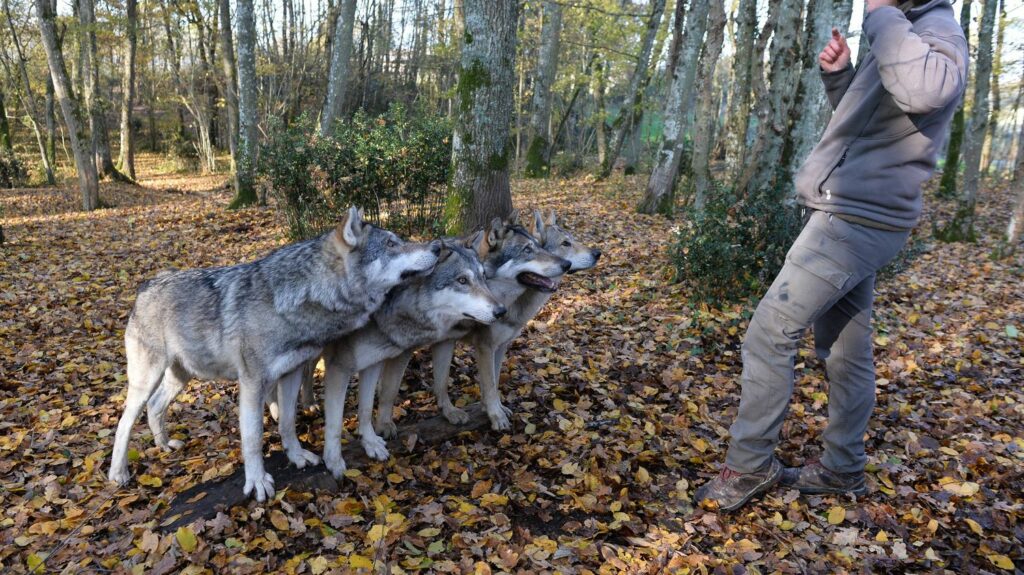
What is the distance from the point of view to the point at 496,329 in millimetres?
4461

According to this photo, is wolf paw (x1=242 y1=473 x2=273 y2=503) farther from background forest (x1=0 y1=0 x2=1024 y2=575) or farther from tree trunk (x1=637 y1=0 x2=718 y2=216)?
tree trunk (x1=637 y1=0 x2=718 y2=216)

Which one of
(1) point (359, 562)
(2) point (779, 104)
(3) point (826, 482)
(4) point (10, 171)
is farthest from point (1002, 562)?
(4) point (10, 171)

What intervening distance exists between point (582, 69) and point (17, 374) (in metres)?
26.9

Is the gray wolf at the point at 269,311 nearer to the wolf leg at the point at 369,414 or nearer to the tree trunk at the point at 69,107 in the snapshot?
the wolf leg at the point at 369,414

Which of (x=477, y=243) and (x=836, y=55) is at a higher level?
(x=836, y=55)

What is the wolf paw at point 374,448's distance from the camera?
420cm

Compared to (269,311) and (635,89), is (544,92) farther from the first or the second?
(269,311)

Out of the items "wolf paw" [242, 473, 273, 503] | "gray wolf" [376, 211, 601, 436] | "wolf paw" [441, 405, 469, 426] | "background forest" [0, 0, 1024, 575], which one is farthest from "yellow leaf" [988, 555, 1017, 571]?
"wolf paw" [242, 473, 273, 503]

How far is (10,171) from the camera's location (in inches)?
787

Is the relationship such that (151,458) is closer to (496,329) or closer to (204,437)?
(204,437)

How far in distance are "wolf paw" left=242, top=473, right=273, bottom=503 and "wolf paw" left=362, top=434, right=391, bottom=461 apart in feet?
2.29

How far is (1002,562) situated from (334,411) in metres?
4.10

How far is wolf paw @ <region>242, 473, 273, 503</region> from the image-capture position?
3.67 m

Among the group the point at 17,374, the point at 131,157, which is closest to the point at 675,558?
the point at 17,374
